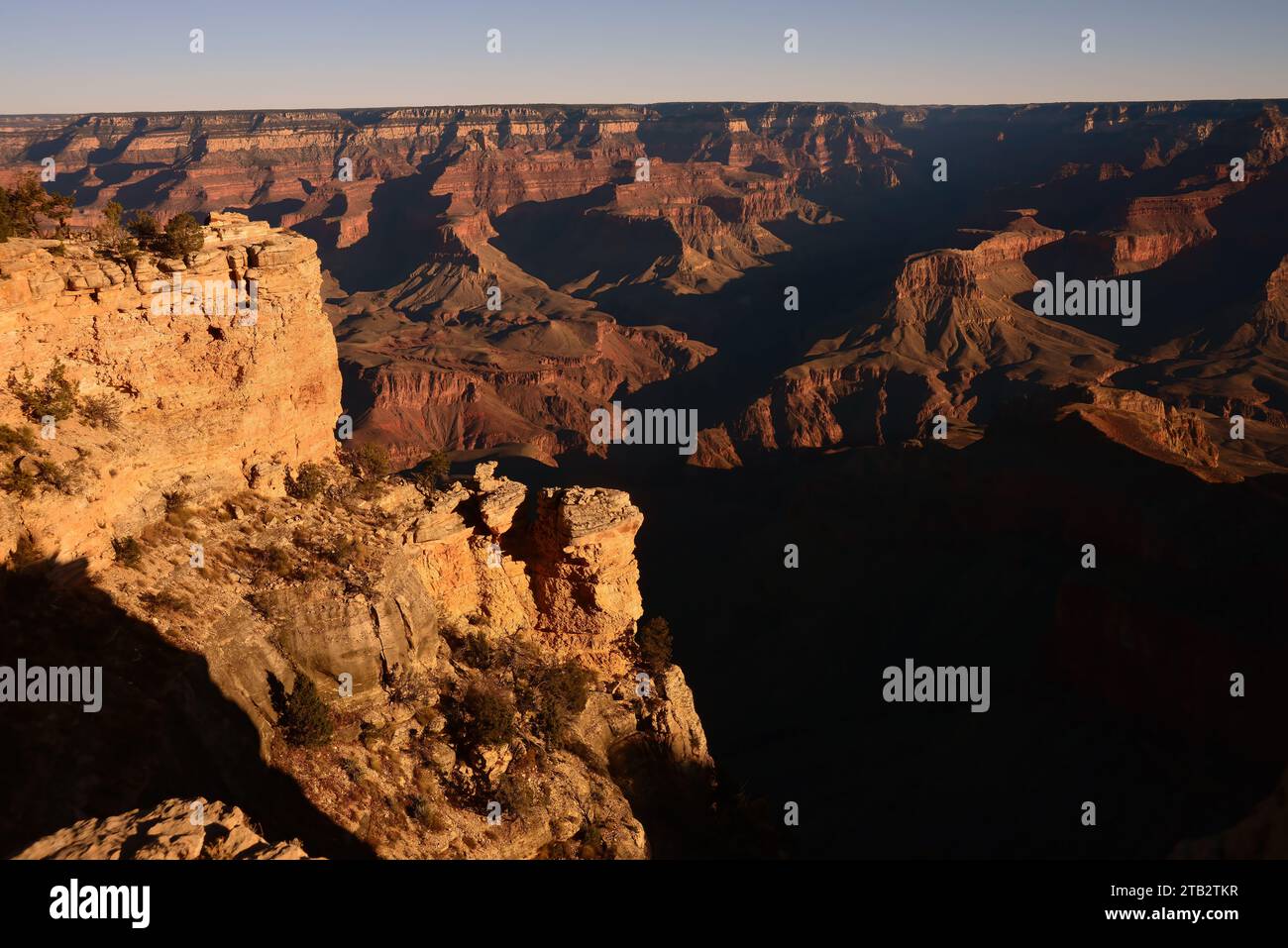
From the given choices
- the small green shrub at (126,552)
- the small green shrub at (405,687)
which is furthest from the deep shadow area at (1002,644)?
the small green shrub at (126,552)

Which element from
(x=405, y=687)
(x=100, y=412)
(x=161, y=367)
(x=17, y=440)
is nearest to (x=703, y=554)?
(x=405, y=687)

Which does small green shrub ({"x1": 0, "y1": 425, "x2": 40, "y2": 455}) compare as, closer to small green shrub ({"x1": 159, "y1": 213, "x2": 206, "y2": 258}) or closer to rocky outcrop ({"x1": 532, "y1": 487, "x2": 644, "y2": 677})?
small green shrub ({"x1": 159, "y1": 213, "x2": 206, "y2": 258})

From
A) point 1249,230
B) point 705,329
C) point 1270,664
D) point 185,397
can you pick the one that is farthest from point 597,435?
point 1249,230

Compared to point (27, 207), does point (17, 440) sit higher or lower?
lower

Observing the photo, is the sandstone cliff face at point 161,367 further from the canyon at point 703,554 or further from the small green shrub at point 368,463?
the small green shrub at point 368,463

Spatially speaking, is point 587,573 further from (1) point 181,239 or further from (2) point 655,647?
(1) point 181,239

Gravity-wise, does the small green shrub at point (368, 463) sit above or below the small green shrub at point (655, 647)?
above

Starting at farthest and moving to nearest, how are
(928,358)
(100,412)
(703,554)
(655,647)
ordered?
(928,358)
(703,554)
(655,647)
(100,412)
